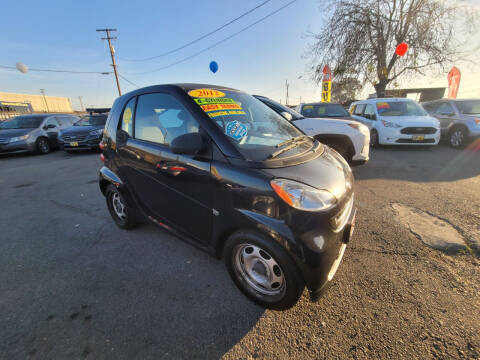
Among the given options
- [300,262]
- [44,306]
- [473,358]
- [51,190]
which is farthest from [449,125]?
[51,190]

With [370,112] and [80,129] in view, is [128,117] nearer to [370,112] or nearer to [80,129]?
[80,129]

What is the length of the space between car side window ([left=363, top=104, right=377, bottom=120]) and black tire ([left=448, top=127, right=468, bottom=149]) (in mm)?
2866

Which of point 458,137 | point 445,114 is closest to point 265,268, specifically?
point 458,137

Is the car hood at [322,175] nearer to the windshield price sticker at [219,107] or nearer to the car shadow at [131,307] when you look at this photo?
the windshield price sticker at [219,107]

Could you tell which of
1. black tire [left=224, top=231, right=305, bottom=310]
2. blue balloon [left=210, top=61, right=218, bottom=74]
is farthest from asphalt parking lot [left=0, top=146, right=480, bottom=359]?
blue balloon [left=210, top=61, right=218, bottom=74]

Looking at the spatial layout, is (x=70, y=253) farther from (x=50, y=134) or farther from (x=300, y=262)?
(x=50, y=134)

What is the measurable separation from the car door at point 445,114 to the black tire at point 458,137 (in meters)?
0.31

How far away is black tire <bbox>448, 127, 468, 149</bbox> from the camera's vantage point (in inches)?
282

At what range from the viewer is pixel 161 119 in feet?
6.80

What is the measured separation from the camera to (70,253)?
2.44m

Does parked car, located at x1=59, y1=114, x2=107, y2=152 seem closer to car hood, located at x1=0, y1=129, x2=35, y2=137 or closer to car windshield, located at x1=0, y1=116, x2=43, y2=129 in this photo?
car hood, located at x1=0, y1=129, x2=35, y2=137

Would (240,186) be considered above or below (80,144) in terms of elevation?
above

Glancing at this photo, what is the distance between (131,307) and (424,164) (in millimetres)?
6926

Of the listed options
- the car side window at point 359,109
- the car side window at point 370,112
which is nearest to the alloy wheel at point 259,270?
the car side window at point 370,112
